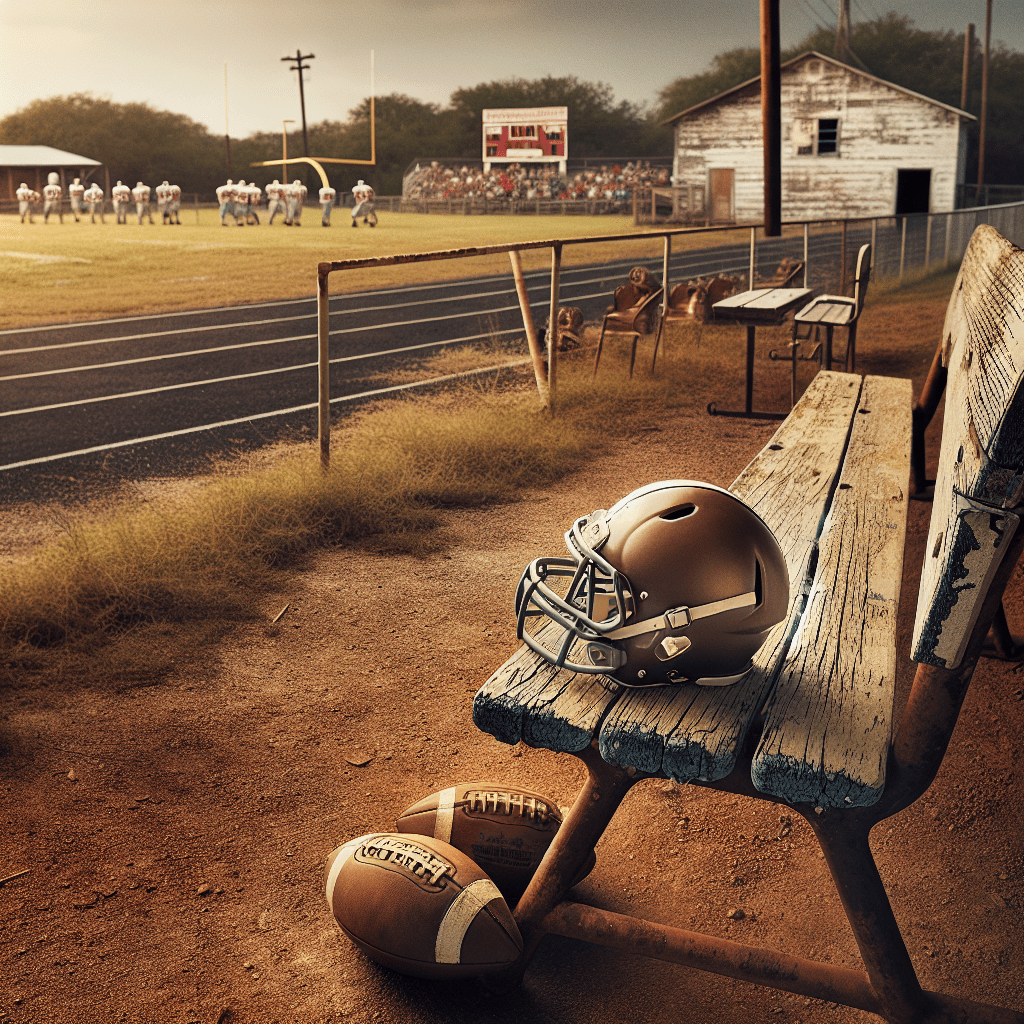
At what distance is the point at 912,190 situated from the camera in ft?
128

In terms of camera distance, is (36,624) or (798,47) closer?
(36,624)

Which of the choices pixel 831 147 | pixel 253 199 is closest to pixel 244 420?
pixel 253 199

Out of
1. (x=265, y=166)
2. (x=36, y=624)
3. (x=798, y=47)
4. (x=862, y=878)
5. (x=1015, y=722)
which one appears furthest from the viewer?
(x=798, y=47)

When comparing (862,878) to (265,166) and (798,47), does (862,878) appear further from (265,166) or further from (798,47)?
(798,47)

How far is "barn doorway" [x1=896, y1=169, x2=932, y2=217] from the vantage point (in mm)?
38781

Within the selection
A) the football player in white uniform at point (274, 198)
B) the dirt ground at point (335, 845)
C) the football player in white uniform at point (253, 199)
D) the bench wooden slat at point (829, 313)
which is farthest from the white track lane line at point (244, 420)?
the football player in white uniform at point (274, 198)

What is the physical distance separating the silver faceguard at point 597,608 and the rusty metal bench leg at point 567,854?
8.6 inches

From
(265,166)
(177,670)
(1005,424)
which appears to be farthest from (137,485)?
(265,166)

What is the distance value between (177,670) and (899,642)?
282 centimetres

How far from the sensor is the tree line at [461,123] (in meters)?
20.7

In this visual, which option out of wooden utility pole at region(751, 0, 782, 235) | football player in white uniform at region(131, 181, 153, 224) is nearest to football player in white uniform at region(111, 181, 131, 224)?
football player in white uniform at region(131, 181, 153, 224)

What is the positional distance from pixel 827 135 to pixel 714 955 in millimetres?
43057

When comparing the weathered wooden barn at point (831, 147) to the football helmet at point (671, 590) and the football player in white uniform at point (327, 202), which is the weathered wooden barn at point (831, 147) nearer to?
the football player in white uniform at point (327, 202)

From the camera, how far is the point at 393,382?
424 inches
